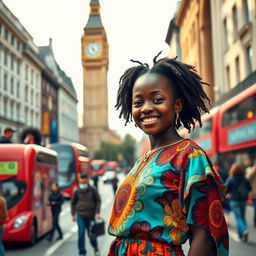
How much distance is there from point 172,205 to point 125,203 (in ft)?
0.81

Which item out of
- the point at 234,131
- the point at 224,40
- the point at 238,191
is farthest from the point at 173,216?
the point at 224,40

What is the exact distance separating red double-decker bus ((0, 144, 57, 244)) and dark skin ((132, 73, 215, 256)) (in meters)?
7.95

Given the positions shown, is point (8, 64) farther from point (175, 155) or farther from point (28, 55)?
point (175, 155)

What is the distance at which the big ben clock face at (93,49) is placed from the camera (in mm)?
121562

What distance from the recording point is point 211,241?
163 centimetres

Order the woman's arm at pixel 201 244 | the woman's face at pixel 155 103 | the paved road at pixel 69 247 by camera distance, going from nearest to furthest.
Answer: the woman's arm at pixel 201 244 → the woman's face at pixel 155 103 → the paved road at pixel 69 247

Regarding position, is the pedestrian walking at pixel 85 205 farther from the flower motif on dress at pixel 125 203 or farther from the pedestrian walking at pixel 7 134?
the flower motif on dress at pixel 125 203

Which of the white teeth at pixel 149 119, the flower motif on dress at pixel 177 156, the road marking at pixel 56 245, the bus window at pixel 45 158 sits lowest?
the road marking at pixel 56 245

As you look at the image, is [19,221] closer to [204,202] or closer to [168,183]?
[168,183]

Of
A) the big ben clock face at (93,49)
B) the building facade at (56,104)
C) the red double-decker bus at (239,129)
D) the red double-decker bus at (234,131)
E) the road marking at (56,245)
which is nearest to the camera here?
the road marking at (56,245)

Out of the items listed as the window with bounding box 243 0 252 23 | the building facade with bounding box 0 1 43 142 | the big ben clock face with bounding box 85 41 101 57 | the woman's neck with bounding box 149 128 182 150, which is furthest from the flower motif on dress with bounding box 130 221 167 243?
the big ben clock face with bounding box 85 41 101 57

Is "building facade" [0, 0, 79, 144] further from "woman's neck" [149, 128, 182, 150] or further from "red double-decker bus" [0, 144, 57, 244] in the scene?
"woman's neck" [149, 128, 182, 150]

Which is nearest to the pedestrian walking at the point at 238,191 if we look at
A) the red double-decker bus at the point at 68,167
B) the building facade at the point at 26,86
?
the red double-decker bus at the point at 68,167

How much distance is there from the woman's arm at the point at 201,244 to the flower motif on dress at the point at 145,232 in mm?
138
